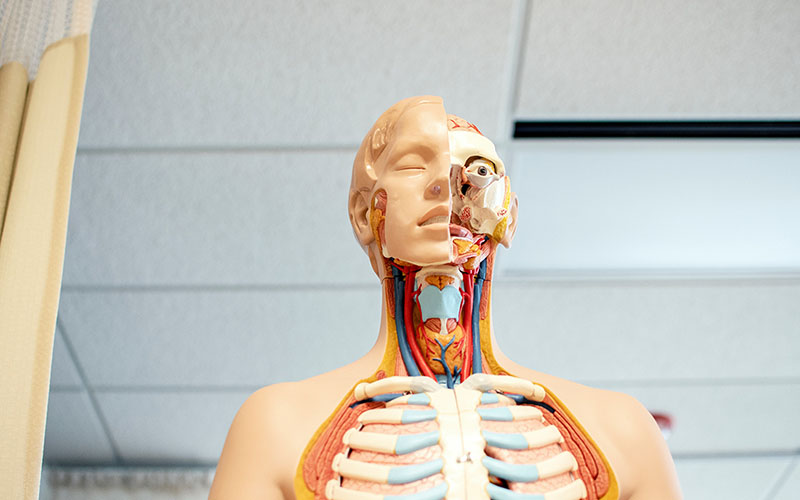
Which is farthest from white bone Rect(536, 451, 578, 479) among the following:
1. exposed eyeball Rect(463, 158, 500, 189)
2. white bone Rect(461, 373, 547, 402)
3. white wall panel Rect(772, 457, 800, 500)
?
white wall panel Rect(772, 457, 800, 500)

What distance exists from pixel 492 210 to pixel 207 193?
1.09m

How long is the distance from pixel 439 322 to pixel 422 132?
11.0 inches

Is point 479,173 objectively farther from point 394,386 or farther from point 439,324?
point 394,386

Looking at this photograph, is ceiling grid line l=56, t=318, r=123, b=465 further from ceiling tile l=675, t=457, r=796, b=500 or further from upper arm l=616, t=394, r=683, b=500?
ceiling tile l=675, t=457, r=796, b=500

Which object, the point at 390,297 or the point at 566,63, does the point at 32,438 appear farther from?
the point at 566,63

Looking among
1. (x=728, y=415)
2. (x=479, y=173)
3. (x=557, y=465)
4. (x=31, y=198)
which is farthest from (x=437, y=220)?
(x=728, y=415)

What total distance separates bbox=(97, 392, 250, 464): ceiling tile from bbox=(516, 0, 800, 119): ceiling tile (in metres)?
1.48

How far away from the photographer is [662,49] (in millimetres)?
1646

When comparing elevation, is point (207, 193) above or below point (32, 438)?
above

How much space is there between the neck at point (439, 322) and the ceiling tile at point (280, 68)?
28.6 inches

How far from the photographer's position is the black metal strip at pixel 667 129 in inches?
70.0

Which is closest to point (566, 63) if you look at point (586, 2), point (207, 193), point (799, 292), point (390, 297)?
point (586, 2)

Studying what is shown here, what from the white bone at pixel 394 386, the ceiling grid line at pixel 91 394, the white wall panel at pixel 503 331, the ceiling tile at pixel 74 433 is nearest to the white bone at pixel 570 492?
the white bone at pixel 394 386

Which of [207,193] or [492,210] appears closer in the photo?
[492,210]
